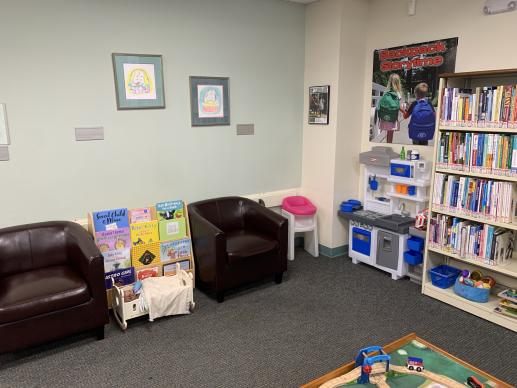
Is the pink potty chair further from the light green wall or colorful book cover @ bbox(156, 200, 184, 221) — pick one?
colorful book cover @ bbox(156, 200, 184, 221)

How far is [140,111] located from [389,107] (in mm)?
2478

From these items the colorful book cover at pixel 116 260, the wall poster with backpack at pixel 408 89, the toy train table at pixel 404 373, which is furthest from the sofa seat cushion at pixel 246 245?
the wall poster with backpack at pixel 408 89

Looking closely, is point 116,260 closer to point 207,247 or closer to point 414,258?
point 207,247

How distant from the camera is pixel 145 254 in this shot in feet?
11.6

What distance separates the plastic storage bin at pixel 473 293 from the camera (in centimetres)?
328

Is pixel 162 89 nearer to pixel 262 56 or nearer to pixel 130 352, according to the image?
pixel 262 56

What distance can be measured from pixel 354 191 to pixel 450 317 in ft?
5.75

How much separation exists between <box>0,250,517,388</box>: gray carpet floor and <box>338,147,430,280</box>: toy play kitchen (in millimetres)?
367

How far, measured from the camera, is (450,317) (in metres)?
3.28

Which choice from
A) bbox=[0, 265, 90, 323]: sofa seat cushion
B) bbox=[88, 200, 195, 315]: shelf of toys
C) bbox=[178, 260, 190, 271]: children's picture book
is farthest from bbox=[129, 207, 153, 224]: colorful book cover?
bbox=[0, 265, 90, 323]: sofa seat cushion

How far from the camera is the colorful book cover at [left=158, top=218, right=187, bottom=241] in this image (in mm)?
3613

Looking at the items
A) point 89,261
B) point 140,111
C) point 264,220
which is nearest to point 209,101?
point 140,111

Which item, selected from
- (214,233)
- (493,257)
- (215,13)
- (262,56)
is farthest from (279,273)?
(215,13)

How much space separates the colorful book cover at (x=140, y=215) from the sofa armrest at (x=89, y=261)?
456mm
